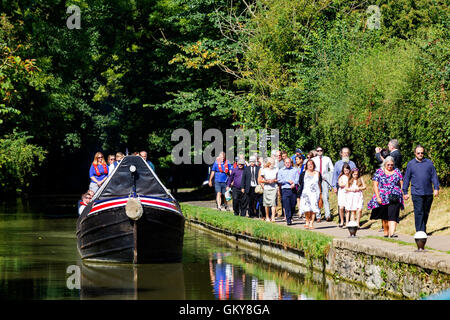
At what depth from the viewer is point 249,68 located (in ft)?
102

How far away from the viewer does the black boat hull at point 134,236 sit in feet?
57.3

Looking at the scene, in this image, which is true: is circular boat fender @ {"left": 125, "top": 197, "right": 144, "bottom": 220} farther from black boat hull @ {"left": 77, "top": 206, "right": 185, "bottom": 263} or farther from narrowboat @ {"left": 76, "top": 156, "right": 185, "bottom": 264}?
black boat hull @ {"left": 77, "top": 206, "right": 185, "bottom": 263}

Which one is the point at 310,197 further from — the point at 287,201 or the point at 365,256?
the point at 365,256

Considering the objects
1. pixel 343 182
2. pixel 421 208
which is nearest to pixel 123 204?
pixel 421 208

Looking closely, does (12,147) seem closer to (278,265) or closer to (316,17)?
(316,17)

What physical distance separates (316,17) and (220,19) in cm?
767

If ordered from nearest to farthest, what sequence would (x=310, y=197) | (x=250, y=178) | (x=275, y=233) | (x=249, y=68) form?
(x=275, y=233) < (x=310, y=197) < (x=250, y=178) < (x=249, y=68)

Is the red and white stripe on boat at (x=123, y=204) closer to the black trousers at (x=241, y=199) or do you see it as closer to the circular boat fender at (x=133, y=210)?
the circular boat fender at (x=133, y=210)

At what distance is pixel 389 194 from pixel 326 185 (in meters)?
6.31

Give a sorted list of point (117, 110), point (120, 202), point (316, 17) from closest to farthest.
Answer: point (120, 202)
point (316, 17)
point (117, 110)

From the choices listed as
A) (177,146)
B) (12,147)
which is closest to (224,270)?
(177,146)

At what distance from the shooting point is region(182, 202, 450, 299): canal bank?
1173 centimetres
